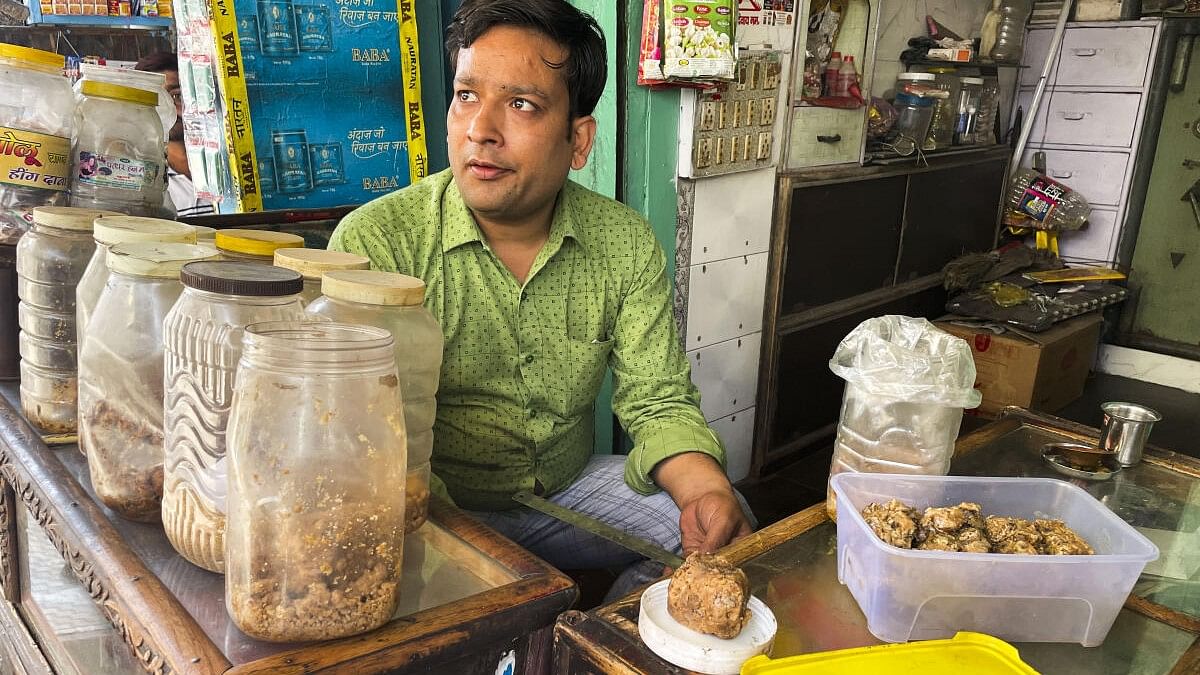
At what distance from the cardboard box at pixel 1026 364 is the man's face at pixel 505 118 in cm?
274

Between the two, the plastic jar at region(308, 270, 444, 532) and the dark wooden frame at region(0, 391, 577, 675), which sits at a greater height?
the plastic jar at region(308, 270, 444, 532)

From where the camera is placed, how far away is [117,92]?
149cm

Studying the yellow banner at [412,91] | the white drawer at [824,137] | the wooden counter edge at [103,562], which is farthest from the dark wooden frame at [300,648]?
the white drawer at [824,137]

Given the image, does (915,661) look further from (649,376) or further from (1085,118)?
(1085,118)

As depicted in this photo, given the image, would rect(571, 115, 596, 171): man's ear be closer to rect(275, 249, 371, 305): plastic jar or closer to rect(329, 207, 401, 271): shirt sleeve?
rect(329, 207, 401, 271): shirt sleeve

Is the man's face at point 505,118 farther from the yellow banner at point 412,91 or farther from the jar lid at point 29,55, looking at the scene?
the yellow banner at point 412,91

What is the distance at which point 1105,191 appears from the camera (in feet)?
14.8

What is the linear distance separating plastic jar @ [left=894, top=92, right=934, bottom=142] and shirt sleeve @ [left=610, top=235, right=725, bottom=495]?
7.57 ft

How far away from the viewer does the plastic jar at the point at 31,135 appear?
140 centimetres

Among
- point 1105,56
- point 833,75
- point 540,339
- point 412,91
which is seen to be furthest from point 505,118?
point 1105,56

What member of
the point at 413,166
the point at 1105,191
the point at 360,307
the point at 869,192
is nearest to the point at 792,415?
the point at 869,192

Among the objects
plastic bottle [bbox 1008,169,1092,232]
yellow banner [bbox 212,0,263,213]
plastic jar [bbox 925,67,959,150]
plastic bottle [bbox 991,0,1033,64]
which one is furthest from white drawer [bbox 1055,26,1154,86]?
yellow banner [bbox 212,0,263,213]

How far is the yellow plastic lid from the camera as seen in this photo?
2.89 feet

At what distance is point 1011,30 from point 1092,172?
882 mm
